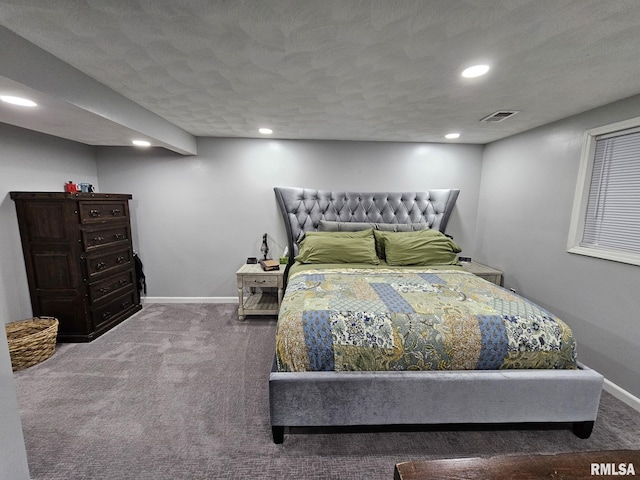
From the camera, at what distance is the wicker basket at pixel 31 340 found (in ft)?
6.98

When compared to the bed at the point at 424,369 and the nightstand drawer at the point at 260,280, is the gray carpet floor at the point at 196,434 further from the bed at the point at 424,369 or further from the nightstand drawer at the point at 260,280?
the nightstand drawer at the point at 260,280

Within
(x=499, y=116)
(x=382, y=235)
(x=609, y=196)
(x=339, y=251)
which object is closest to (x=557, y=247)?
(x=609, y=196)

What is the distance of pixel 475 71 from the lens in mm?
1576

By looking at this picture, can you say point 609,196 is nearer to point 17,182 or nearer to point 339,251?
point 339,251

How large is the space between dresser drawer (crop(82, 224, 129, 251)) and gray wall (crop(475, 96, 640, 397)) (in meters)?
4.42

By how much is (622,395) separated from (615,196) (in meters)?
1.47

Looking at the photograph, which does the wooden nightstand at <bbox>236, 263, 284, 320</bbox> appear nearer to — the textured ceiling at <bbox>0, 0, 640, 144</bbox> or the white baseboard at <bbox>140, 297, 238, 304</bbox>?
the white baseboard at <bbox>140, 297, 238, 304</bbox>

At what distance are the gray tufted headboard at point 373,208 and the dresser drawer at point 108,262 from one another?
190 cm

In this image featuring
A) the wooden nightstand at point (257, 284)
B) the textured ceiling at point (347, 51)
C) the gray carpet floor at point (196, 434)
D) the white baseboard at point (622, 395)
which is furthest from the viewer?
the wooden nightstand at point (257, 284)

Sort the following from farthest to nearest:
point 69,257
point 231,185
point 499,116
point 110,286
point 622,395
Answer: point 231,185
point 110,286
point 69,257
point 499,116
point 622,395

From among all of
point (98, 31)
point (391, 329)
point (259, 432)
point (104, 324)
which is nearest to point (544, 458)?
point (391, 329)

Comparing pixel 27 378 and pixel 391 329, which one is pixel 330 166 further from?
pixel 27 378

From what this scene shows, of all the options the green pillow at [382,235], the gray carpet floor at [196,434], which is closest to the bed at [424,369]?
the gray carpet floor at [196,434]

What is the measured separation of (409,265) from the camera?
292 centimetres
